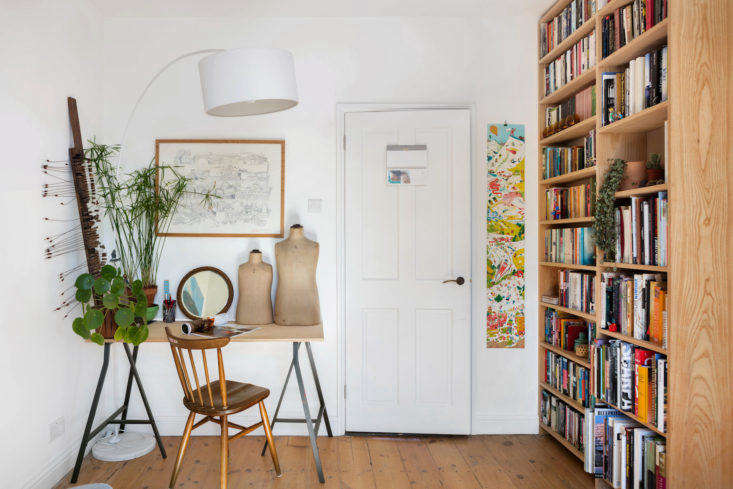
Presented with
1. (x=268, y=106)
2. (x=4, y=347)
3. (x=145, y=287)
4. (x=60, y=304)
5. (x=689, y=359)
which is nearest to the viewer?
(x=689, y=359)

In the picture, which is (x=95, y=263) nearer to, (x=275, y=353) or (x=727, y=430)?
(x=275, y=353)

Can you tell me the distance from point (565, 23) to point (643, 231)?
1.49m

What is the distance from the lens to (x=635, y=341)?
212cm

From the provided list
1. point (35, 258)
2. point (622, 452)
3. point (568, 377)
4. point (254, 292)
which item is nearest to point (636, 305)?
point (622, 452)

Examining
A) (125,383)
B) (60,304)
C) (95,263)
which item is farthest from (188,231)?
(125,383)

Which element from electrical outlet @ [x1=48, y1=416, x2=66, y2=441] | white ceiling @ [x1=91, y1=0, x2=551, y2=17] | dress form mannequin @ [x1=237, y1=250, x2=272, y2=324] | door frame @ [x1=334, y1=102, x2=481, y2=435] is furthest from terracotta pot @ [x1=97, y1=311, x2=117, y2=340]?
white ceiling @ [x1=91, y1=0, x2=551, y2=17]

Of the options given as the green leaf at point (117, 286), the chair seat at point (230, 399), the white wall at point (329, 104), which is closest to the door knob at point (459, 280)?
the white wall at point (329, 104)

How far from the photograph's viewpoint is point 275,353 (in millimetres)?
3152

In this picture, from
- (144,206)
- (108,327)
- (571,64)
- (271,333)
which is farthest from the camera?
(144,206)

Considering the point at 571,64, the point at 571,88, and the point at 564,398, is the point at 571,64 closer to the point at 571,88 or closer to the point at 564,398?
the point at 571,88

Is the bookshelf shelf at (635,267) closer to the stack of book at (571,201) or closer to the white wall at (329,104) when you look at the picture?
the stack of book at (571,201)

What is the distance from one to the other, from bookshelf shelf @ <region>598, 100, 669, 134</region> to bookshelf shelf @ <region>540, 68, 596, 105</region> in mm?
377

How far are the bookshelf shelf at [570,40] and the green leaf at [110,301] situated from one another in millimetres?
2941

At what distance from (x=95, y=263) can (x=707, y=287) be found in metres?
3.05
